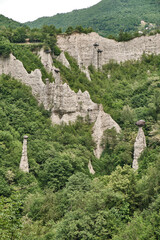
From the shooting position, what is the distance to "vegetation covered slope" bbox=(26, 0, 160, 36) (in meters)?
85.9

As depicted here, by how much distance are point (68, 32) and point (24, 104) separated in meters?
15.4

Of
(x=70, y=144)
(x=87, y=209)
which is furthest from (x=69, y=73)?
(x=87, y=209)

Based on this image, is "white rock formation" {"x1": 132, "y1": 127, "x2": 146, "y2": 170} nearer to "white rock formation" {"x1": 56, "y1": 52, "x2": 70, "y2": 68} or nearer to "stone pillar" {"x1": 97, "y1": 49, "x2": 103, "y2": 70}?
"white rock formation" {"x1": 56, "y1": 52, "x2": 70, "y2": 68}

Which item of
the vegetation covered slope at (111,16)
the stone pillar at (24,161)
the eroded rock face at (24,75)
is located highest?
the vegetation covered slope at (111,16)

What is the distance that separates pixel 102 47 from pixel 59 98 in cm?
1337

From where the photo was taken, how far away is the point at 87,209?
2600cm

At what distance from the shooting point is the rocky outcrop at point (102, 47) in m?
52.9

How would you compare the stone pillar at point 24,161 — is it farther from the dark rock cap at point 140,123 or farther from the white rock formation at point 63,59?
the white rock formation at point 63,59

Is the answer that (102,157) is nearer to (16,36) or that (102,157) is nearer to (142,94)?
(142,94)

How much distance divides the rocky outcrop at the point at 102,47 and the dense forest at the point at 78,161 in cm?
134


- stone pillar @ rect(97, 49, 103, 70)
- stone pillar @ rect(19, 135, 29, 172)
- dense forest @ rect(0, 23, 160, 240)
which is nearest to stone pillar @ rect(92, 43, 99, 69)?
stone pillar @ rect(97, 49, 103, 70)

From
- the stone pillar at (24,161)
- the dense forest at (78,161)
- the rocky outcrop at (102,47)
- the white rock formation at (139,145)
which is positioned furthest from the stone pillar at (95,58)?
the stone pillar at (24,161)

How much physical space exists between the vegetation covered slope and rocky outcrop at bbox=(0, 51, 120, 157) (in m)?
36.5

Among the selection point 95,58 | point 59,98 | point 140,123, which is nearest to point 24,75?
point 59,98
